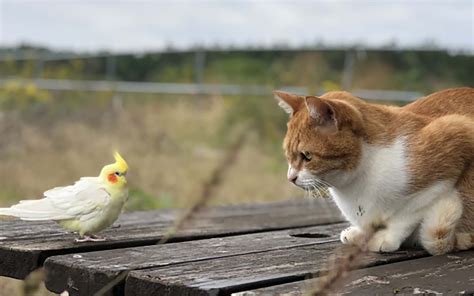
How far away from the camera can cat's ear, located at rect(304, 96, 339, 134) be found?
2045mm

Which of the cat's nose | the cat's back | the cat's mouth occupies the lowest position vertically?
the cat's mouth

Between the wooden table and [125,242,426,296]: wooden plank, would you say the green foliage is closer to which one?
the wooden table

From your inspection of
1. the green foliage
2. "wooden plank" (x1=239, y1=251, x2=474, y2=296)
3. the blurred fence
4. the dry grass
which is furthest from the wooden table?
the blurred fence

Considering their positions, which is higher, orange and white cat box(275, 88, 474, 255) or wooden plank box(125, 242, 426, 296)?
orange and white cat box(275, 88, 474, 255)

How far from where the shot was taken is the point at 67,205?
6.64ft

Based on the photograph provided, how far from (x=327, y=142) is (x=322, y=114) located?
0.08 metres

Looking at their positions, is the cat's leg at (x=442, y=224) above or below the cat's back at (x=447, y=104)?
below

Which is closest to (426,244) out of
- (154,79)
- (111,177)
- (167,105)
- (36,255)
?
(111,177)

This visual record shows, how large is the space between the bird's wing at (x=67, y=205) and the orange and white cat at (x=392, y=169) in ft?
1.86

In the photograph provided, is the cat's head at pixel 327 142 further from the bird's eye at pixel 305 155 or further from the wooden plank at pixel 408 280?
the wooden plank at pixel 408 280

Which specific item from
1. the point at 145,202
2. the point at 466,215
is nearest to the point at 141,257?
the point at 466,215

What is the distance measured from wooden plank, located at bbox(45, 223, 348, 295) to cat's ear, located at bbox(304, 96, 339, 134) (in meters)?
0.36

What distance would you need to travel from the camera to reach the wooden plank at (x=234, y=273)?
5.02ft

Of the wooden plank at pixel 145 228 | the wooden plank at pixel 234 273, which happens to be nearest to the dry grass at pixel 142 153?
the wooden plank at pixel 145 228
